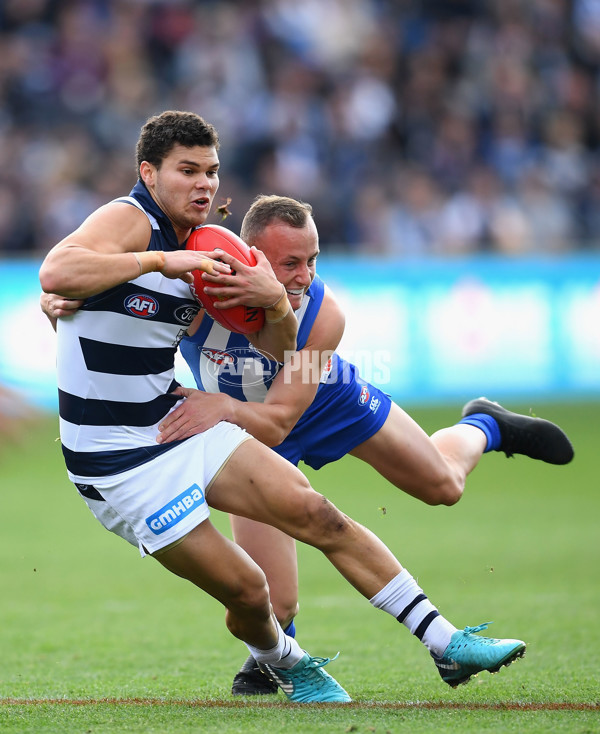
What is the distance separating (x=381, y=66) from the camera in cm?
1744

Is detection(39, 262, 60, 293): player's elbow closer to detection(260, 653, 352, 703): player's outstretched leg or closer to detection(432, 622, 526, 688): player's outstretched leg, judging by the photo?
detection(260, 653, 352, 703): player's outstretched leg

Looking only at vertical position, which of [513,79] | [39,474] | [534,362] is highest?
[513,79]

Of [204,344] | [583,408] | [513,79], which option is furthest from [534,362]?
[204,344]

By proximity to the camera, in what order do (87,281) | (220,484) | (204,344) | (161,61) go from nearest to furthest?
1. (87,281)
2. (220,484)
3. (204,344)
4. (161,61)

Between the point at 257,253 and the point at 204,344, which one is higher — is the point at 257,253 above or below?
above

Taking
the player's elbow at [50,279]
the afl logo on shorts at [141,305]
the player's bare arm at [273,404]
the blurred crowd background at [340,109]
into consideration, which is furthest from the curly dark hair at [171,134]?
the blurred crowd background at [340,109]

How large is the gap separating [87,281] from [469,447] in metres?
2.63

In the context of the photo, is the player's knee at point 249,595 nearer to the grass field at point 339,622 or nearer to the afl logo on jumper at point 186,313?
the grass field at point 339,622

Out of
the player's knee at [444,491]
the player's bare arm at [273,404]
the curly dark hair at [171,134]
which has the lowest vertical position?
the player's knee at [444,491]

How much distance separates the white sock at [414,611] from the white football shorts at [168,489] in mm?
877

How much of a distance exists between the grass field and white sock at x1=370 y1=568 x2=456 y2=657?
26 centimetres

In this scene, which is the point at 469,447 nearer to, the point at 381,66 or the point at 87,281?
the point at 87,281

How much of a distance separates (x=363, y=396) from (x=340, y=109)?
12.0m

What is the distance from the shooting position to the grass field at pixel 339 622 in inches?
175
